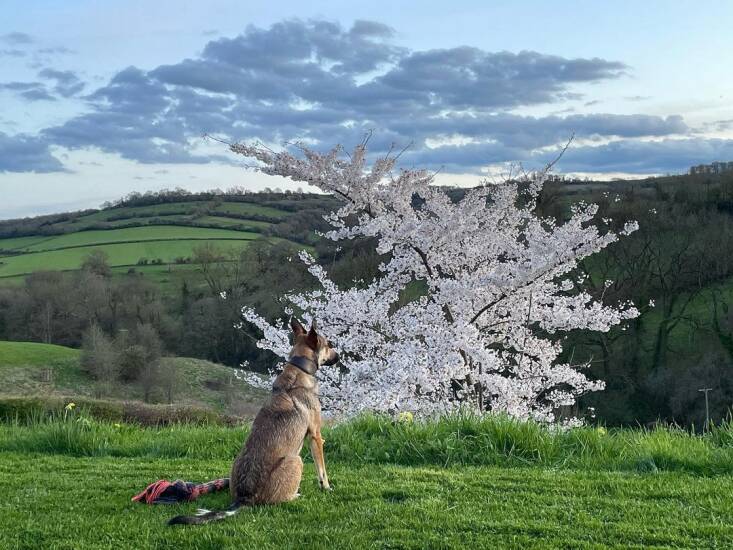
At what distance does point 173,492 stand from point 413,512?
7.13 ft

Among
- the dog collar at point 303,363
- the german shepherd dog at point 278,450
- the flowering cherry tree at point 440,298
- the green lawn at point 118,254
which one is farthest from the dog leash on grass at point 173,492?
the green lawn at point 118,254

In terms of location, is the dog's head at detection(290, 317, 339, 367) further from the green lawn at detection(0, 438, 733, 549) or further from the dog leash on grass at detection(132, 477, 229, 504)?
the dog leash on grass at detection(132, 477, 229, 504)

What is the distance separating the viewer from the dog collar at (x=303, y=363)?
246 inches

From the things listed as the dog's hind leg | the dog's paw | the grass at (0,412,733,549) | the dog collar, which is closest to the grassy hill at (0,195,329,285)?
the grass at (0,412,733,549)

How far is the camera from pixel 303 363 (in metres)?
6.25

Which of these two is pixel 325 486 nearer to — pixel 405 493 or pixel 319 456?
pixel 319 456

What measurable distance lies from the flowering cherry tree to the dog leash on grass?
5354mm

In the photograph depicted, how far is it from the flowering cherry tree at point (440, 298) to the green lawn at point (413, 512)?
4.55m

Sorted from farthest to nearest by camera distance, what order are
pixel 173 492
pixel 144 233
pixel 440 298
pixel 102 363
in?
1. pixel 144 233
2. pixel 102 363
3. pixel 440 298
4. pixel 173 492

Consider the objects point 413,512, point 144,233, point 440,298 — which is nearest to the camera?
point 413,512

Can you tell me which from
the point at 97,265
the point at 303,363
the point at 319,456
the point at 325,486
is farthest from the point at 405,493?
the point at 97,265

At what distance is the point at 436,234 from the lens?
42.4 feet

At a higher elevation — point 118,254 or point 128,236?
point 128,236

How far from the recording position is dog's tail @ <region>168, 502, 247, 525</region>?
525 centimetres
